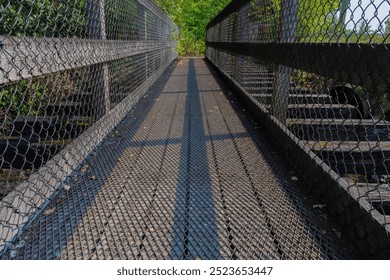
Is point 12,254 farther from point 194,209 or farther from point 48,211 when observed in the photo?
point 194,209

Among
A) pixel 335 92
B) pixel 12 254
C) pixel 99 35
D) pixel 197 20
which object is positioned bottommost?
pixel 12 254

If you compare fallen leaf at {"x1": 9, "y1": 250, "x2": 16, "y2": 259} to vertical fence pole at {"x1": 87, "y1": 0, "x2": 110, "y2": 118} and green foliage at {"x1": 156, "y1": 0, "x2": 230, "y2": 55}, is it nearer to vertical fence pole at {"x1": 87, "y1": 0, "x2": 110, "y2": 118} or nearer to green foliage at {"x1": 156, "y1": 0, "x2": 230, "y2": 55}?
vertical fence pole at {"x1": 87, "y1": 0, "x2": 110, "y2": 118}

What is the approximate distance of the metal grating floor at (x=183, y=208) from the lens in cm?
154

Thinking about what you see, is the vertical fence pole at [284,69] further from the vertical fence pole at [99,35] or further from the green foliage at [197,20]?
the green foliage at [197,20]

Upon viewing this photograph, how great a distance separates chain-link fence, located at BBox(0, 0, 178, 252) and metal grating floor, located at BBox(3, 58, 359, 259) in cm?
16

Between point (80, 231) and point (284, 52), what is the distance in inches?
87.7

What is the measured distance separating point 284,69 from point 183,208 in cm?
181

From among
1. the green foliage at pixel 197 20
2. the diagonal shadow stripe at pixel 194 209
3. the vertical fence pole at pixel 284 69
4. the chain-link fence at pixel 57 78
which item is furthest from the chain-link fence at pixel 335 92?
the green foliage at pixel 197 20

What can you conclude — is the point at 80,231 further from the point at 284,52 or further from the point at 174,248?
the point at 284,52

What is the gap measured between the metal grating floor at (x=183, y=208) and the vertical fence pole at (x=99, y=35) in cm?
34

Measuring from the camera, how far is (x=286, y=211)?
189 cm

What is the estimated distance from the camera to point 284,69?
298cm

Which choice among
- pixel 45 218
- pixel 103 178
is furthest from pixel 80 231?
pixel 103 178

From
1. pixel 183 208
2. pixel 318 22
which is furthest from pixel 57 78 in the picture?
pixel 318 22
